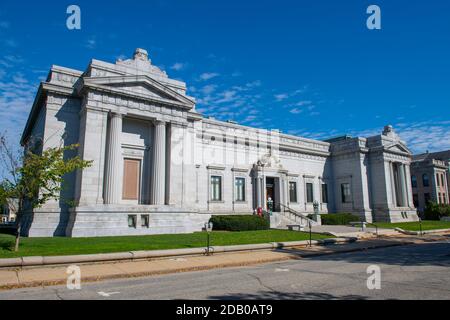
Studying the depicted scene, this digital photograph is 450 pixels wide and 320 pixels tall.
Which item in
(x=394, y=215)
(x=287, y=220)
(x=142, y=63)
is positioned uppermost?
(x=142, y=63)

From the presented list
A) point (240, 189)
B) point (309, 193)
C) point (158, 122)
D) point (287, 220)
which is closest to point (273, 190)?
point (240, 189)

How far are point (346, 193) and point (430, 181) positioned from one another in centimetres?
3723

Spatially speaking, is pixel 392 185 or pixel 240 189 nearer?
pixel 240 189

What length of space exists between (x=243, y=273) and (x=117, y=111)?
17301 mm

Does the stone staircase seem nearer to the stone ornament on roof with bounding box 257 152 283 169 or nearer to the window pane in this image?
the window pane

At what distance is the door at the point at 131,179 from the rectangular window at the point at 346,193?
91.3 feet

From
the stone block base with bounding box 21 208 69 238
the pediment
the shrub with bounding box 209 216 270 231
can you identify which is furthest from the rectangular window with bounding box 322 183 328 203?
the stone block base with bounding box 21 208 69 238

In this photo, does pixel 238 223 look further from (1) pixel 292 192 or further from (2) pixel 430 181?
(2) pixel 430 181

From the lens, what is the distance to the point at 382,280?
31.7 feet

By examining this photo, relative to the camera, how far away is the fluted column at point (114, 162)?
23516 millimetres

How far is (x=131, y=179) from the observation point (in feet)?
85.3
